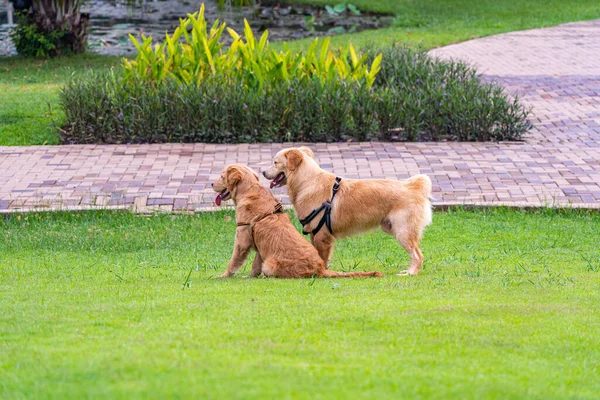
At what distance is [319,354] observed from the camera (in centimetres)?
467

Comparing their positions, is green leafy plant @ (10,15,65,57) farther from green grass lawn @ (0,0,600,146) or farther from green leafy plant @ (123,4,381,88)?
green leafy plant @ (123,4,381,88)

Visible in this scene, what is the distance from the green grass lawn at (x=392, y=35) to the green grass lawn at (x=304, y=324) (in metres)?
6.20

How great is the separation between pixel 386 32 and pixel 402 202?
19.3 m

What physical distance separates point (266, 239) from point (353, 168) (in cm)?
489

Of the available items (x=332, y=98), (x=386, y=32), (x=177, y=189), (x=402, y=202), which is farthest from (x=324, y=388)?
(x=386, y=32)

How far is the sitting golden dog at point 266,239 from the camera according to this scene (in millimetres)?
7211

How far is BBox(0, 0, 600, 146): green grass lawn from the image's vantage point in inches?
591

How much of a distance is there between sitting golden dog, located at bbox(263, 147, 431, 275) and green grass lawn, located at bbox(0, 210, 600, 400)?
422 mm

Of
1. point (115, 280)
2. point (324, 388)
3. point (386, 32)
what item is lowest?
point (386, 32)

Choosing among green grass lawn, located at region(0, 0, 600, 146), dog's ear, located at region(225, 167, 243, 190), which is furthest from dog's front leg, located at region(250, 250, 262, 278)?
green grass lawn, located at region(0, 0, 600, 146)

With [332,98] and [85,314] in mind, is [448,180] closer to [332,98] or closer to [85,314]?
[332,98]

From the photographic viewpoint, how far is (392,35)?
25.2 m

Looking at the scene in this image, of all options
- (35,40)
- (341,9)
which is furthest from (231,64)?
(341,9)

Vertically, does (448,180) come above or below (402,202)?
below
